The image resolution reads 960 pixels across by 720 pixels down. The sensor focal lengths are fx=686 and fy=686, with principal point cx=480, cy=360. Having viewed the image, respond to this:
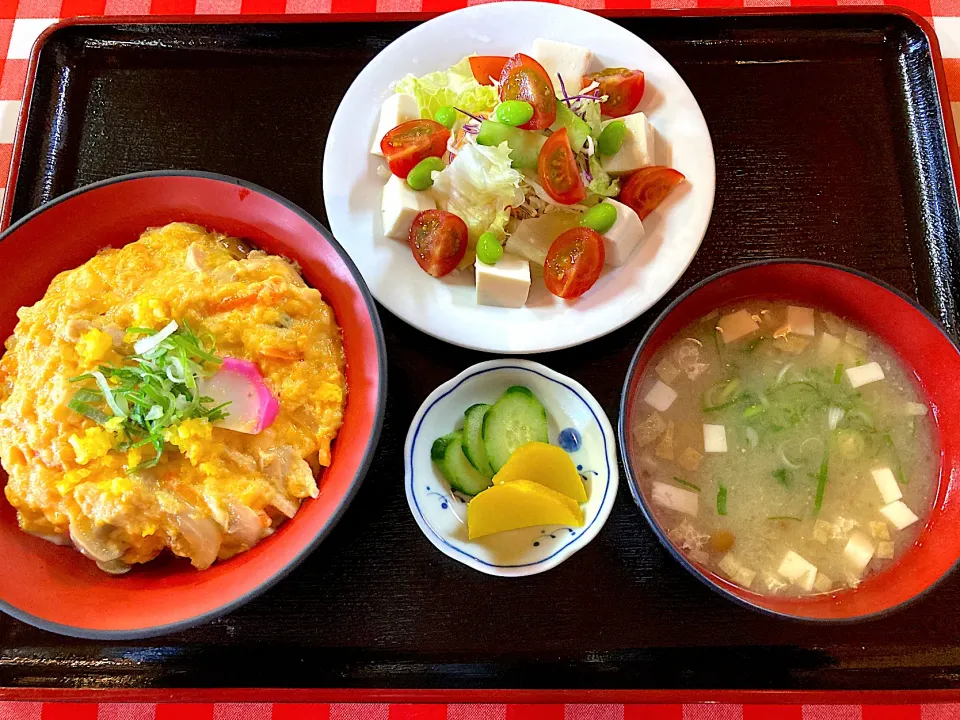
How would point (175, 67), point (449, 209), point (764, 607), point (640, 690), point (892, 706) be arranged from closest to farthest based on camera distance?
point (764, 607) → point (640, 690) → point (892, 706) → point (449, 209) → point (175, 67)

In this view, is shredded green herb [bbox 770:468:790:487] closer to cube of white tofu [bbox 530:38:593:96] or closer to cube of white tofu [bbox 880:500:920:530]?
cube of white tofu [bbox 880:500:920:530]

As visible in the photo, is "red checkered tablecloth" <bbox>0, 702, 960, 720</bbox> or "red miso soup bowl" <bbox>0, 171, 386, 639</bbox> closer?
"red miso soup bowl" <bbox>0, 171, 386, 639</bbox>

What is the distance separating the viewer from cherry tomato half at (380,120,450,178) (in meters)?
2.22

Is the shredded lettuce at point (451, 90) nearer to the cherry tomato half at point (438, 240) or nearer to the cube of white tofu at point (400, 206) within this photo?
the cube of white tofu at point (400, 206)

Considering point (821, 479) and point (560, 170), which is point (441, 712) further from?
point (560, 170)

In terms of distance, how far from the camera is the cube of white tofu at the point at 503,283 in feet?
6.77

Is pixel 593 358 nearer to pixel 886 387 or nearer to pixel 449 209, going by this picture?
pixel 449 209

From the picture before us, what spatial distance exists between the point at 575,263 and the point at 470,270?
0.36m

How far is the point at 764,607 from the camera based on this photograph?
65.3 inches

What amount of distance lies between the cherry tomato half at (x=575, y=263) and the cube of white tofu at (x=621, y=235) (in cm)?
4

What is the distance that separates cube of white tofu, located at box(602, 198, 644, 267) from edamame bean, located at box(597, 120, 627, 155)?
19 cm

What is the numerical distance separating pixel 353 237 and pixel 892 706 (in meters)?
2.22

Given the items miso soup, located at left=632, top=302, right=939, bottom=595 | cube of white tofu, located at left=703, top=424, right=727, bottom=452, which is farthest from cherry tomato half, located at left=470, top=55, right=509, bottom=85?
cube of white tofu, located at left=703, top=424, right=727, bottom=452

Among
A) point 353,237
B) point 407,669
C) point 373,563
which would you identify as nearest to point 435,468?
point 373,563
